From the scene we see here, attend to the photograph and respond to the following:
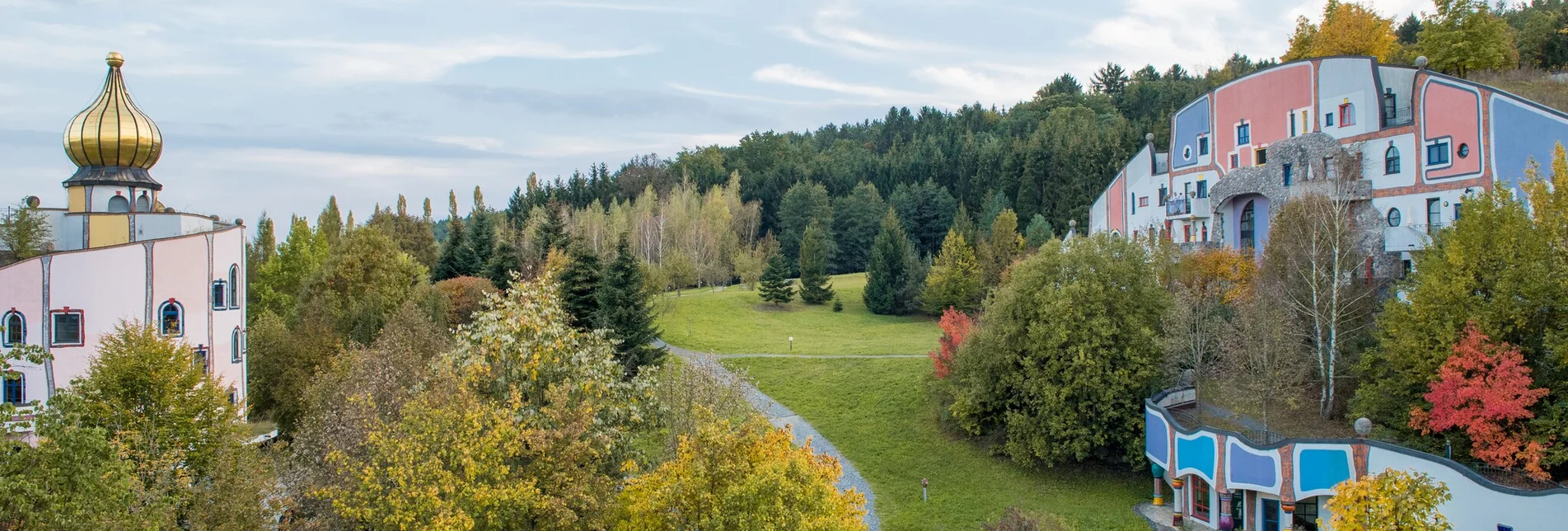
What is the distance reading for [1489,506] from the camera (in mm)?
20188

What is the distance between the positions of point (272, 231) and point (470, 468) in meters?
67.1

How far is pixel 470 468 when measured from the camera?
1483 cm

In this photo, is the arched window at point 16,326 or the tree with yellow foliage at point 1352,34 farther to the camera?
the tree with yellow foliage at point 1352,34

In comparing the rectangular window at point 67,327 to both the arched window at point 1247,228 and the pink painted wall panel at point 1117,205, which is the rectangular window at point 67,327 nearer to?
the arched window at point 1247,228

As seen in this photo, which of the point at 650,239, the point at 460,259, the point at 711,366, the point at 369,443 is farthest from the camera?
the point at 650,239

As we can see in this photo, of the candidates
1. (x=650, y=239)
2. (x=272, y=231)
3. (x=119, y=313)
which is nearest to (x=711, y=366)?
(x=119, y=313)

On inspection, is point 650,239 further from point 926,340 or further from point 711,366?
point 711,366

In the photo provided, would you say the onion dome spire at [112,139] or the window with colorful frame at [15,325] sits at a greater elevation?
the onion dome spire at [112,139]

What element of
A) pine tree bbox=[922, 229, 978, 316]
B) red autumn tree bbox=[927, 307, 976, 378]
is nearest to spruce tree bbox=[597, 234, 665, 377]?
red autumn tree bbox=[927, 307, 976, 378]

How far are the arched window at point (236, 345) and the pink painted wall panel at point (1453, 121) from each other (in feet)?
129

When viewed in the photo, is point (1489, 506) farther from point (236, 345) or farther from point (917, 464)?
point (236, 345)

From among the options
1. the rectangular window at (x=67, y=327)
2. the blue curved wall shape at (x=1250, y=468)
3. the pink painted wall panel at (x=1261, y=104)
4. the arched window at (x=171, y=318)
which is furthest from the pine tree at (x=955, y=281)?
the rectangular window at (x=67, y=327)

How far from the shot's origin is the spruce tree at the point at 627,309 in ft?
122

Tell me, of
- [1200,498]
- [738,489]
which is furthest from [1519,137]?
[738,489]
